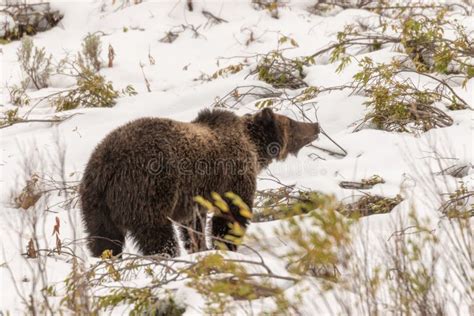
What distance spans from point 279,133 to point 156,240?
7.43 ft

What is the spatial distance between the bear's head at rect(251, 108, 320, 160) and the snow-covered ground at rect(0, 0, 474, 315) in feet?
1.33

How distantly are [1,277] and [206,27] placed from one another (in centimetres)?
917

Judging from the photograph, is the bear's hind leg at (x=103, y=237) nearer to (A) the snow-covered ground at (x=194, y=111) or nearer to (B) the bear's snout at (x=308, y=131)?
(A) the snow-covered ground at (x=194, y=111)

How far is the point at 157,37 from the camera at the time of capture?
44.5ft

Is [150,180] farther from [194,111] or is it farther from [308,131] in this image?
[194,111]

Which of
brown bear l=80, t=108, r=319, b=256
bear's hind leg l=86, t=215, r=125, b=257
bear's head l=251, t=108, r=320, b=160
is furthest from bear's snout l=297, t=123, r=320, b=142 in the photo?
bear's hind leg l=86, t=215, r=125, b=257

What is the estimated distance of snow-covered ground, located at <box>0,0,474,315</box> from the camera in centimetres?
638

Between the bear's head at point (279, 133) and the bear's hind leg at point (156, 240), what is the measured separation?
5.91 feet

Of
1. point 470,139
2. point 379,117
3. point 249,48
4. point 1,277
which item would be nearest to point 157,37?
point 249,48

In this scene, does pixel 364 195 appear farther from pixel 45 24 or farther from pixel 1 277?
pixel 45 24

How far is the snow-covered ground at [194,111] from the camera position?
638 centimetres

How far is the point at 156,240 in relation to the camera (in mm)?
5984

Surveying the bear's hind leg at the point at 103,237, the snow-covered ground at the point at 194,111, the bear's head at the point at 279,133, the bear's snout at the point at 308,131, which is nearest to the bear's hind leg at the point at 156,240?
the bear's hind leg at the point at 103,237

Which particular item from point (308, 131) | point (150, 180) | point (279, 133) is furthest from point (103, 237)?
point (308, 131)
